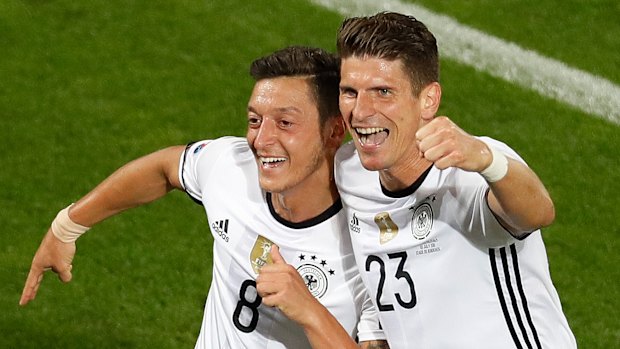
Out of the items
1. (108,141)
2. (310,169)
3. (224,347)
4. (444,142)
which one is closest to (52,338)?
(108,141)

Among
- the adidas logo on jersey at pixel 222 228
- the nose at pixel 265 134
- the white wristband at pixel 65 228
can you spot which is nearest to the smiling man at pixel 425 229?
the nose at pixel 265 134

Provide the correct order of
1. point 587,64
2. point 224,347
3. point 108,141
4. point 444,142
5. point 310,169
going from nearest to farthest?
point 444,142, point 310,169, point 224,347, point 108,141, point 587,64

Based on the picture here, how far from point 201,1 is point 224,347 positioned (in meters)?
4.26

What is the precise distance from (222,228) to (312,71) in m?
0.71

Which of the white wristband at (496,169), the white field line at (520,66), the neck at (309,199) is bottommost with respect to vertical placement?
the white field line at (520,66)

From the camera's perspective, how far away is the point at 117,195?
4.90 metres

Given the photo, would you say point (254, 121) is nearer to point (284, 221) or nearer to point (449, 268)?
point (284, 221)

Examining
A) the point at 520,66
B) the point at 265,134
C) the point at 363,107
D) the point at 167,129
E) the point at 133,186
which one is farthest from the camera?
the point at 520,66

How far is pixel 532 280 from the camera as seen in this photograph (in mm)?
3914

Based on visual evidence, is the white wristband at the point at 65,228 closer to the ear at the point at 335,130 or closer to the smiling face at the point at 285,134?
the smiling face at the point at 285,134

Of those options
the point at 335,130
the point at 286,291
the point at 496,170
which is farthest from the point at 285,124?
A: the point at 496,170

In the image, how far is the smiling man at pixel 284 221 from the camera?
416 cm

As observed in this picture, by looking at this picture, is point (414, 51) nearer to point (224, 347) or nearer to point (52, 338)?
point (224, 347)

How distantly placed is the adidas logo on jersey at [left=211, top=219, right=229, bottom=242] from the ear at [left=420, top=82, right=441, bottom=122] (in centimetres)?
101
